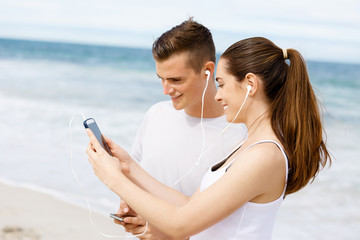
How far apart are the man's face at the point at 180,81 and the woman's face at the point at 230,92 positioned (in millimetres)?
596

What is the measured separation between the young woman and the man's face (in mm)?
596

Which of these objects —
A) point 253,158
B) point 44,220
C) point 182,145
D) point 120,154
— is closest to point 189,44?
point 182,145

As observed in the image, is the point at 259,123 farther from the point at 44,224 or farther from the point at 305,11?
the point at 305,11

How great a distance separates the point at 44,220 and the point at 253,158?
3810 millimetres

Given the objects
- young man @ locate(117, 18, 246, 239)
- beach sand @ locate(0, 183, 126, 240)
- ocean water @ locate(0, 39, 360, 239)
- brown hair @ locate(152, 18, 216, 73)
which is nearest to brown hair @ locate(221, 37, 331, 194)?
ocean water @ locate(0, 39, 360, 239)

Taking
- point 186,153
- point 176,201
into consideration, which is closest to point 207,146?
point 186,153

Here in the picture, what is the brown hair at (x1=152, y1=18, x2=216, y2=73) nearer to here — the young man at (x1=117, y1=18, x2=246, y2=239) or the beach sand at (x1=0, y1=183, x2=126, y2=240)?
the young man at (x1=117, y1=18, x2=246, y2=239)

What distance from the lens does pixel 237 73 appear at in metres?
1.95

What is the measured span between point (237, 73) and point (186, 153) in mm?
833

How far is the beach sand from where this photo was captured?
4668 millimetres

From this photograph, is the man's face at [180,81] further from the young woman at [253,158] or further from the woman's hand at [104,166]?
the woman's hand at [104,166]

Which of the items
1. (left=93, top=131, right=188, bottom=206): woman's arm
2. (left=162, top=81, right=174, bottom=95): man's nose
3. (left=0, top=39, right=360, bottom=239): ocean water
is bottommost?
(left=0, top=39, right=360, bottom=239): ocean water

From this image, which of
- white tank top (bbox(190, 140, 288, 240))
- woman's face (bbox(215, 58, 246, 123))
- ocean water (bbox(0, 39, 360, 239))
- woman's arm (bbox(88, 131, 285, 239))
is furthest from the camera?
ocean water (bbox(0, 39, 360, 239))

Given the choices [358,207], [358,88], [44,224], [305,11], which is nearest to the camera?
[44,224]
